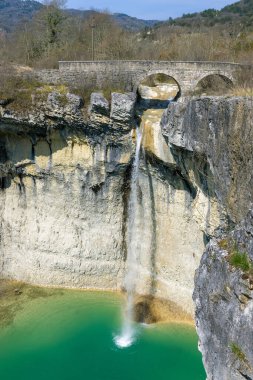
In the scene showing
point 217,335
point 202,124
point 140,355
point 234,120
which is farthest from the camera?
point 140,355

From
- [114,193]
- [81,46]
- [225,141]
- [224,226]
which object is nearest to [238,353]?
[224,226]

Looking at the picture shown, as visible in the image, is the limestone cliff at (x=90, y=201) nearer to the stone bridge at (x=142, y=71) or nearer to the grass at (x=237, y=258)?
the stone bridge at (x=142, y=71)

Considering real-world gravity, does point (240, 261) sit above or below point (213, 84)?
below

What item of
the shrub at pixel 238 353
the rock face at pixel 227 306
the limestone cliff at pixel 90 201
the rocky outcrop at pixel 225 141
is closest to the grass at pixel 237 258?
the rock face at pixel 227 306

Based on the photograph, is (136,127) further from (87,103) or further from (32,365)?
(32,365)

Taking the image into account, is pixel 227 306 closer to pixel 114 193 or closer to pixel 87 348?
pixel 87 348

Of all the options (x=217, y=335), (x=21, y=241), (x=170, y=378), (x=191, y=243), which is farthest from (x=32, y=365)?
(x=217, y=335)
